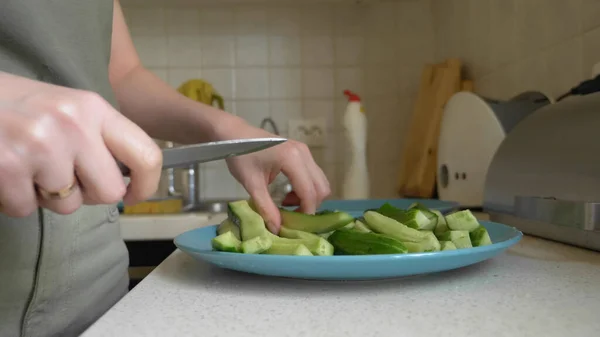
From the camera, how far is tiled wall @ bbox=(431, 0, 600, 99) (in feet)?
2.97

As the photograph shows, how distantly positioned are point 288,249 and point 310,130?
1.30 metres

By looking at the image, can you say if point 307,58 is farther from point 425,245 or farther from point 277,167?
point 425,245

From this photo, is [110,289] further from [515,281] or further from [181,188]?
[181,188]

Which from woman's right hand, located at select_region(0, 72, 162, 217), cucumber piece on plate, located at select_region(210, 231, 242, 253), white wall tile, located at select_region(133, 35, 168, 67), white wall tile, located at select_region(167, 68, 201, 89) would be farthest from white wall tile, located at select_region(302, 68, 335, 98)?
woman's right hand, located at select_region(0, 72, 162, 217)

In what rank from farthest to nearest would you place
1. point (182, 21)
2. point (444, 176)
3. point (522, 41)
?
point (182, 21), point (444, 176), point (522, 41)

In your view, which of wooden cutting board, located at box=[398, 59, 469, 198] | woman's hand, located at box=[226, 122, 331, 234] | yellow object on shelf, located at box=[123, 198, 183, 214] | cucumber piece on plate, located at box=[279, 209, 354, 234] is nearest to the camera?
cucumber piece on plate, located at box=[279, 209, 354, 234]

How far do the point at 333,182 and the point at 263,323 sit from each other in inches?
56.0

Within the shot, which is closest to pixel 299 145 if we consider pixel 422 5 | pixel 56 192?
pixel 56 192

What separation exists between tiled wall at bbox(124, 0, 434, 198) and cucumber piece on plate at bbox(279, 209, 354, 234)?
1.20m

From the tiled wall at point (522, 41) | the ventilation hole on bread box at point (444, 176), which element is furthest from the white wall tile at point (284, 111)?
the ventilation hole on bread box at point (444, 176)

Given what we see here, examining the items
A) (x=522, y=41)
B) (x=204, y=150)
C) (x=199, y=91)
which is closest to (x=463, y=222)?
(x=204, y=150)

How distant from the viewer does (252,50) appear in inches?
69.2

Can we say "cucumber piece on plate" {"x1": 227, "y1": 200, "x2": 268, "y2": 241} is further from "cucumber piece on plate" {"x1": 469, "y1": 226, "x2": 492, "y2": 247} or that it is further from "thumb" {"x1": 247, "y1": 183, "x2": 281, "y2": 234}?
"cucumber piece on plate" {"x1": 469, "y1": 226, "x2": 492, "y2": 247}

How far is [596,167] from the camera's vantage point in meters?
0.59
